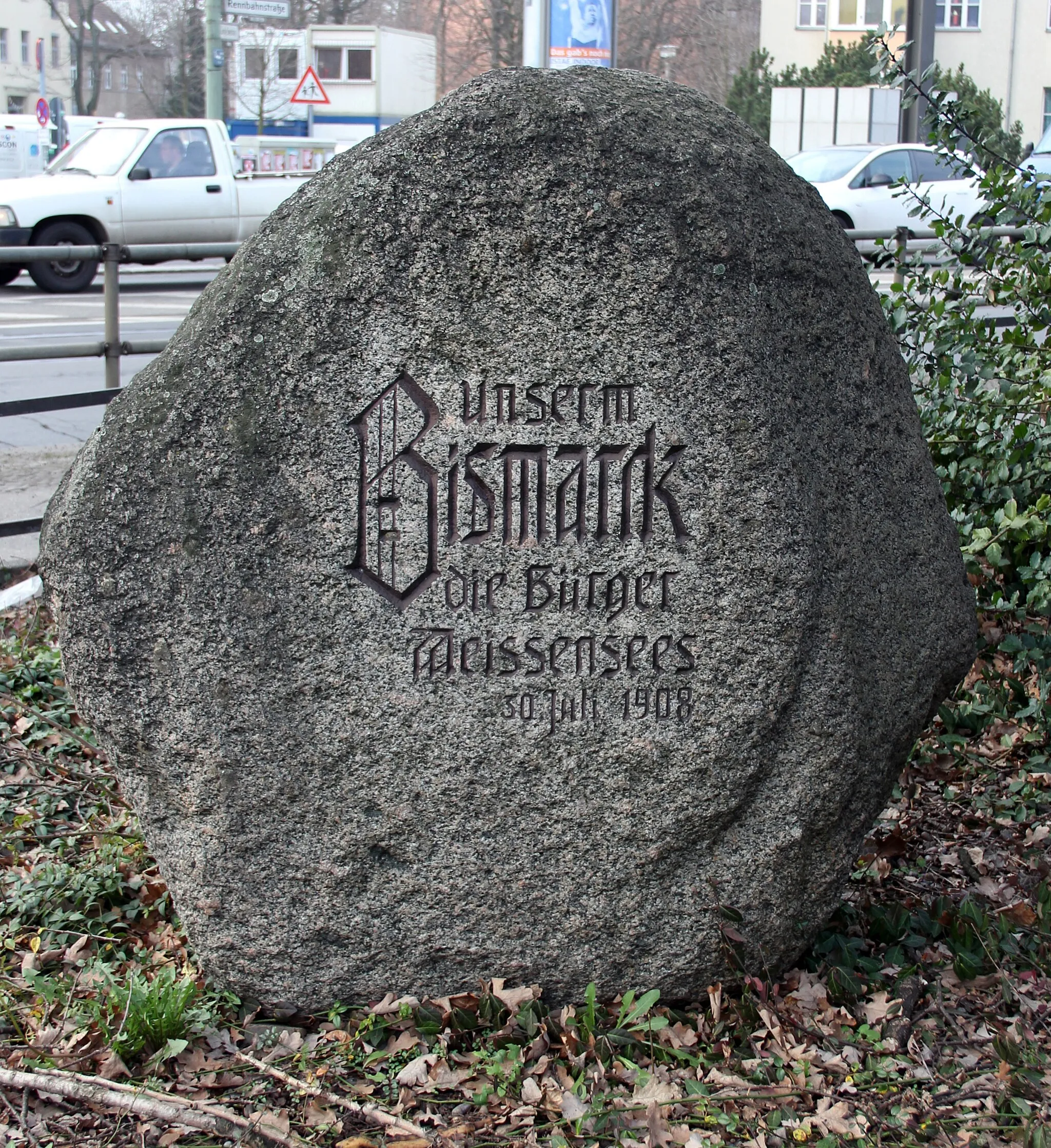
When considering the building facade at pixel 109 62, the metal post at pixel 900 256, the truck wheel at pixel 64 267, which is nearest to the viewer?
the metal post at pixel 900 256

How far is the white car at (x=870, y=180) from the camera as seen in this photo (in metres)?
15.2

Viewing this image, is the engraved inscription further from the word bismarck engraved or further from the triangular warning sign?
the triangular warning sign

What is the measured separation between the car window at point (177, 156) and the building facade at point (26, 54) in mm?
48107

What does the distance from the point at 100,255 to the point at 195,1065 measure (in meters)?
4.57

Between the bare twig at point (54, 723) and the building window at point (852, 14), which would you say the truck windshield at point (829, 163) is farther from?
the building window at point (852, 14)

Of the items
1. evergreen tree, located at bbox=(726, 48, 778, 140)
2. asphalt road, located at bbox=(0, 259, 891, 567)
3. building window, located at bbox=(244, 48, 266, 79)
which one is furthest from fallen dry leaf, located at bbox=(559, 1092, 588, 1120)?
building window, located at bbox=(244, 48, 266, 79)

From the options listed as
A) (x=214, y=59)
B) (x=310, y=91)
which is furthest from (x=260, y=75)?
(x=310, y=91)

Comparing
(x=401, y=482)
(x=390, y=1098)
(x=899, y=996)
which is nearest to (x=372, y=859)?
(x=390, y=1098)

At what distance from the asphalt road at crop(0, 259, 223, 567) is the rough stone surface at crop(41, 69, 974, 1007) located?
1473 millimetres

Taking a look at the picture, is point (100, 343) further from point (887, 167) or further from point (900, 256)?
point (887, 167)

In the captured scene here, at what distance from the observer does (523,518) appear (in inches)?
101

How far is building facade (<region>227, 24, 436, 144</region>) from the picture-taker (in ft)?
143

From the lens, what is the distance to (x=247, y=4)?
64.5 ft

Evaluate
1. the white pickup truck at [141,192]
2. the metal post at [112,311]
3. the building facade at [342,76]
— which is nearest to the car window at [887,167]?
the white pickup truck at [141,192]
